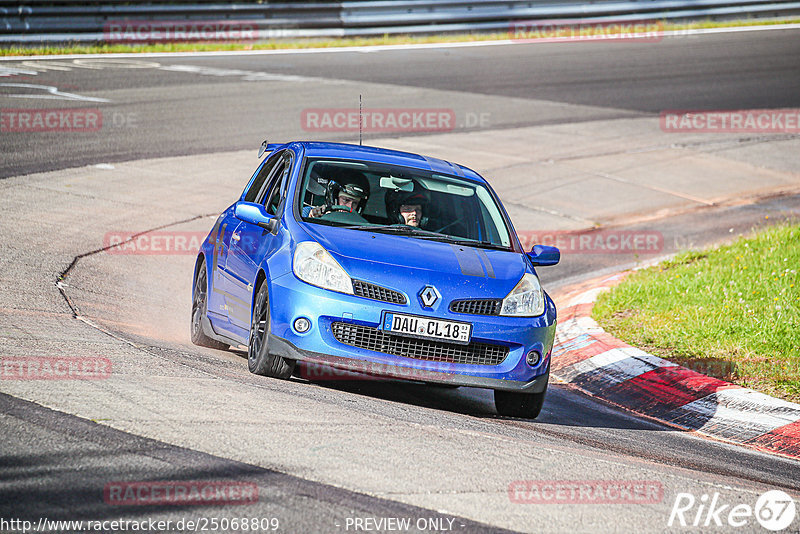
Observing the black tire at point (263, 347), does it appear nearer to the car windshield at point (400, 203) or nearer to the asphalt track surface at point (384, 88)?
the car windshield at point (400, 203)

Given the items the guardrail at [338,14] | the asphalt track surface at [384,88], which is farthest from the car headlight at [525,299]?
the guardrail at [338,14]

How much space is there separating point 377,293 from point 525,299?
1.04 meters

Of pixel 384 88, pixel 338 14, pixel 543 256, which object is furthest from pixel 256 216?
pixel 338 14

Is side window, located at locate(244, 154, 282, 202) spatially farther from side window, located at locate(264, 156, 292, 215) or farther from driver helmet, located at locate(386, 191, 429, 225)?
driver helmet, located at locate(386, 191, 429, 225)

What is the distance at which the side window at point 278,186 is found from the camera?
8078mm

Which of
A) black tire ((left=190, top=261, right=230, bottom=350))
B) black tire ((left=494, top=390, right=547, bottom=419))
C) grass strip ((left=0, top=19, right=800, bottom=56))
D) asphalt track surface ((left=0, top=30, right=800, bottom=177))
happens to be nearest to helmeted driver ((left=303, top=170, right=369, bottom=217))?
black tire ((left=190, top=261, right=230, bottom=350))

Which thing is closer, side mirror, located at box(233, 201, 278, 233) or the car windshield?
side mirror, located at box(233, 201, 278, 233)

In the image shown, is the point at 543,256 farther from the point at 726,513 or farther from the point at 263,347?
the point at 726,513

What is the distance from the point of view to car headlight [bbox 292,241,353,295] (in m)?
6.85

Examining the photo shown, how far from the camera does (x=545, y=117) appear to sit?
21.0 meters

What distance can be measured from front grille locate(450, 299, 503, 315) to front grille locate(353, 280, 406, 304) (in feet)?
1.12

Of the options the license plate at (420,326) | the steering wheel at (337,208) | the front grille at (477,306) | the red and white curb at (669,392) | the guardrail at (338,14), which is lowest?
the red and white curb at (669,392)

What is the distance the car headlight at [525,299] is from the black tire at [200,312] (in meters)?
2.72

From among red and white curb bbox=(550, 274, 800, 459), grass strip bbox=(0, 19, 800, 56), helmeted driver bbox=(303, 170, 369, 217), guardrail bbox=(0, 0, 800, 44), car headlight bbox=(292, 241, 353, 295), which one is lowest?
red and white curb bbox=(550, 274, 800, 459)
